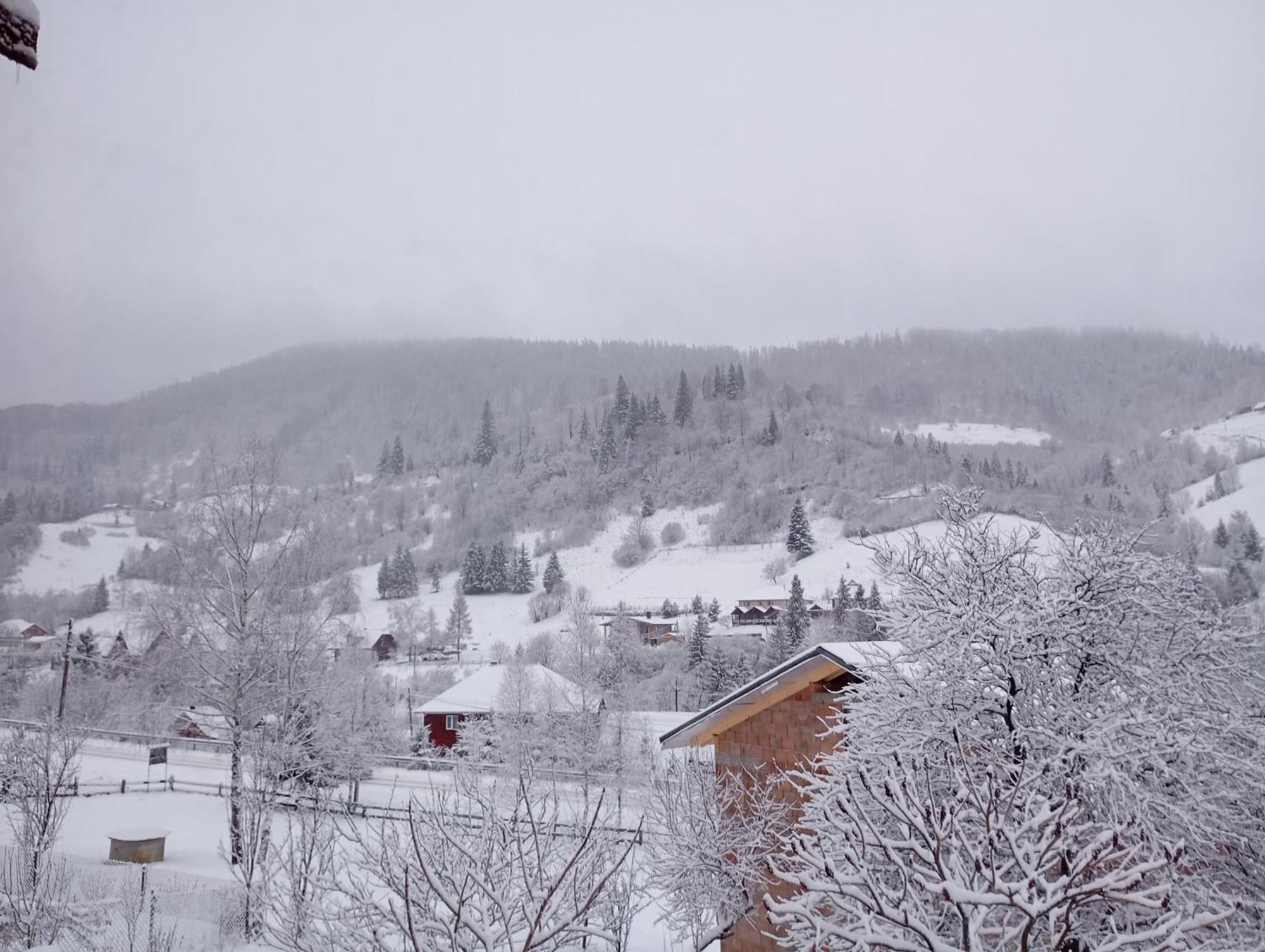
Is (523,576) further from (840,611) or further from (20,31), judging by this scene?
(20,31)

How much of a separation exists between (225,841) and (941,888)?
73.5ft

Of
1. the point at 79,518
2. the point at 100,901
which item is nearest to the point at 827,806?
the point at 100,901

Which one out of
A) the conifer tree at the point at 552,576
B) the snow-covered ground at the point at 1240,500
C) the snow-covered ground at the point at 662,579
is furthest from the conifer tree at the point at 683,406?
the snow-covered ground at the point at 1240,500

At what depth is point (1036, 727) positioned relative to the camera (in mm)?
6641

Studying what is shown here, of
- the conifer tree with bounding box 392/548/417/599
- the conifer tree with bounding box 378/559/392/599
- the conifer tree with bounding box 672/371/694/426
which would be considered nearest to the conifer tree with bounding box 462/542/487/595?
the conifer tree with bounding box 392/548/417/599

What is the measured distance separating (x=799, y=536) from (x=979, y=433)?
110m

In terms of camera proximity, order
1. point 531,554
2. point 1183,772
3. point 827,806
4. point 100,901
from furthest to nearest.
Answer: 1. point 531,554
2. point 100,901
3. point 1183,772
4. point 827,806

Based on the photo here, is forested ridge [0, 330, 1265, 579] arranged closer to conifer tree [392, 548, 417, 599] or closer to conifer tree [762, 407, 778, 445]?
conifer tree [762, 407, 778, 445]

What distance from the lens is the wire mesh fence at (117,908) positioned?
368 inches

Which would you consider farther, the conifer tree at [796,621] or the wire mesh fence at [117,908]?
the conifer tree at [796,621]

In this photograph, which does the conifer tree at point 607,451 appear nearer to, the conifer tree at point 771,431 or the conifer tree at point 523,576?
the conifer tree at point 771,431

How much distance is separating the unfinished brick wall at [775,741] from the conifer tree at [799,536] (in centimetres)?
8931

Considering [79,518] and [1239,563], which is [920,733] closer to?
[1239,563]

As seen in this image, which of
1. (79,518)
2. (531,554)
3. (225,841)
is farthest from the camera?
(531,554)
